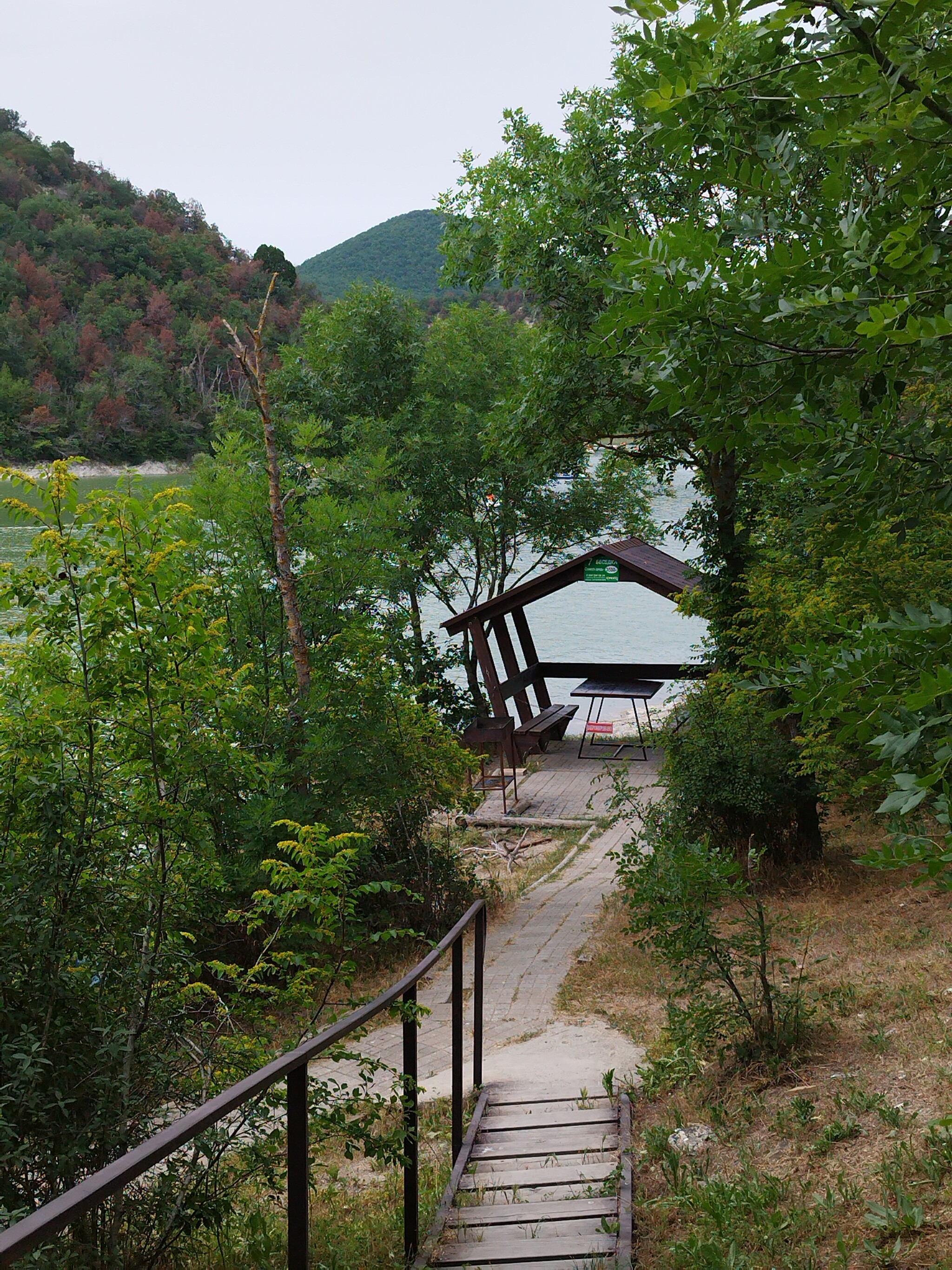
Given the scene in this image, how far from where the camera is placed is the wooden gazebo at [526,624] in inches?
623

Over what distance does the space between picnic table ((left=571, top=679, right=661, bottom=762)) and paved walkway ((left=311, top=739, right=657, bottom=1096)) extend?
3611 millimetres

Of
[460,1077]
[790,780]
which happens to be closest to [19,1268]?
[460,1077]

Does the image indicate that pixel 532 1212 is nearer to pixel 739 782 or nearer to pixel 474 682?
pixel 739 782

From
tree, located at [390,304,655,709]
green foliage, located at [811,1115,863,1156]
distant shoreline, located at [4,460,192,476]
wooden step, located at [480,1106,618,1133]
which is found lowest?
wooden step, located at [480,1106,618,1133]

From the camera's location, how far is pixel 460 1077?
4.16 metres

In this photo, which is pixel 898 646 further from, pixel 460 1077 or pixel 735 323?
pixel 460 1077

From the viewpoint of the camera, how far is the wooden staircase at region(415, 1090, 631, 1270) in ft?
10.3

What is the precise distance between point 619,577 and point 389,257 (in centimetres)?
4257

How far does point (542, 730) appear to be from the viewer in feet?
53.1

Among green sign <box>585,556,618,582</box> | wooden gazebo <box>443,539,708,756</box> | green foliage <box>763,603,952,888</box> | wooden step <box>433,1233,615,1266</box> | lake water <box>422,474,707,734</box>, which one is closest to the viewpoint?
green foliage <box>763,603,952,888</box>

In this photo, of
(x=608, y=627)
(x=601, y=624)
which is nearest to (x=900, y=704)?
(x=608, y=627)

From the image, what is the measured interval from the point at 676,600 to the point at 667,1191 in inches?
323

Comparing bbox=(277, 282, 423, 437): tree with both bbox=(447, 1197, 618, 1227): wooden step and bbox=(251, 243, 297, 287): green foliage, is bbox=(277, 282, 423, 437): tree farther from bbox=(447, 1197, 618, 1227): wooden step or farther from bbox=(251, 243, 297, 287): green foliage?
bbox=(251, 243, 297, 287): green foliage

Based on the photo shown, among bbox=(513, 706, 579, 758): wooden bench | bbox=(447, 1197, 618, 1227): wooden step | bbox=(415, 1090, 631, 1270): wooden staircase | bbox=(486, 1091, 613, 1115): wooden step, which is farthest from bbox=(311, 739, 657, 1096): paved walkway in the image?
bbox=(513, 706, 579, 758): wooden bench
